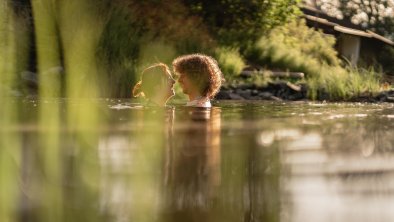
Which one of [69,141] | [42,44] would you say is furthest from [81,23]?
[69,141]

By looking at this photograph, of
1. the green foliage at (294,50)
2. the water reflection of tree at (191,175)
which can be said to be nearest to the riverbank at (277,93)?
the green foliage at (294,50)

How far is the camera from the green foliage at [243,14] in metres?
17.9

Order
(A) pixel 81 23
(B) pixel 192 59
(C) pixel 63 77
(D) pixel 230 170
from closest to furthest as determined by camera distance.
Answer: (D) pixel 230 170, (B) pixel 192 59, (C) pixel 63 77, (A) pixel 81 23

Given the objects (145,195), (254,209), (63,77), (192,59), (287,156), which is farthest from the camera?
(63,77)

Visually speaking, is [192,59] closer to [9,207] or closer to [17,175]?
[17,175]

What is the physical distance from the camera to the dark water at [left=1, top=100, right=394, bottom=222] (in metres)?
1.57

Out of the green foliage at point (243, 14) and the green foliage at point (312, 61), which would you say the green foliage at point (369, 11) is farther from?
the green foliage at point (243, 14)

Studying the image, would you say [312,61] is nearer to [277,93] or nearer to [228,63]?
[228,63]

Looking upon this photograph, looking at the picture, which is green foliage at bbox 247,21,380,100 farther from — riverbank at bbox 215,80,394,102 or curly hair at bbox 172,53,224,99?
curly hair at bbox 172,53,224,99

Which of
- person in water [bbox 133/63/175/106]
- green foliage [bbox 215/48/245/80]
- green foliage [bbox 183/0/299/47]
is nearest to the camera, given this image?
person in water [bbox 133/63/175/106]

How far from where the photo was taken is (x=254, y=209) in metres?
1.61

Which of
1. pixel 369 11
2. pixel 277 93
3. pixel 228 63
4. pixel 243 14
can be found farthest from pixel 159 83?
pixel 369 11

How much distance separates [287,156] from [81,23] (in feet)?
37.5

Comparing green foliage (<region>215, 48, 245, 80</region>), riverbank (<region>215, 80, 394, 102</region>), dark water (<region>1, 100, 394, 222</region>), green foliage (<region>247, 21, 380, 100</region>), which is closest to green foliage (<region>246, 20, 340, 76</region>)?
green foliage (<region>247, 21, 380, 100</region>)
